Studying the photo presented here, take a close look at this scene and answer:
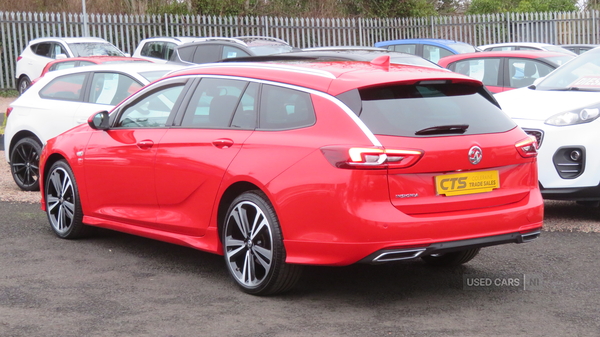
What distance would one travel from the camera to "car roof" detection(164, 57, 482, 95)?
208 inches

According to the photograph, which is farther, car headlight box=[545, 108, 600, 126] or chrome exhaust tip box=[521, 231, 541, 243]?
car headlight box=[545, 108, 600, 126]

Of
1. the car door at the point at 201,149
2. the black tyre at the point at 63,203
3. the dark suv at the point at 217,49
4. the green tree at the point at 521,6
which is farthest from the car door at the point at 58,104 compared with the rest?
the green tree at the point at 521,6

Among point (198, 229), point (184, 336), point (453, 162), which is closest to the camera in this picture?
point (184, 336)

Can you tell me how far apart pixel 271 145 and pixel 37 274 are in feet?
7.10

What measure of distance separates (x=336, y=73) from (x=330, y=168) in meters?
0.78

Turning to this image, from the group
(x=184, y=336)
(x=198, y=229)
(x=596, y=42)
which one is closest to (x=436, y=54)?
(x=596, y=42)

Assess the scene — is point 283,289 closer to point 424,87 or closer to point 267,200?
point 267,200

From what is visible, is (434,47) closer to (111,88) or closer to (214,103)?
(111,88)

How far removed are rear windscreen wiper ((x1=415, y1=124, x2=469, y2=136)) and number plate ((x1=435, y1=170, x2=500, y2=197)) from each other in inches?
10.5

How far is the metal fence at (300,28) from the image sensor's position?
2598cm

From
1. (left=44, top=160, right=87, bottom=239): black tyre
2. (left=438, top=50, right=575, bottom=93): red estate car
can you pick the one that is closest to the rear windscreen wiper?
(left=44, top=160, right=87, bottom=239): black tyre

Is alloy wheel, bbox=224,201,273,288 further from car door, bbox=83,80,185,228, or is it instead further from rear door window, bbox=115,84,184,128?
rear door window, bbox=115,84,184,128

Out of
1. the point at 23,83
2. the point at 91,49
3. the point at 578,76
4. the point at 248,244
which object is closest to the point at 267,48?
the point at 91,49

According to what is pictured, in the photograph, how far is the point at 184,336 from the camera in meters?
4.72
